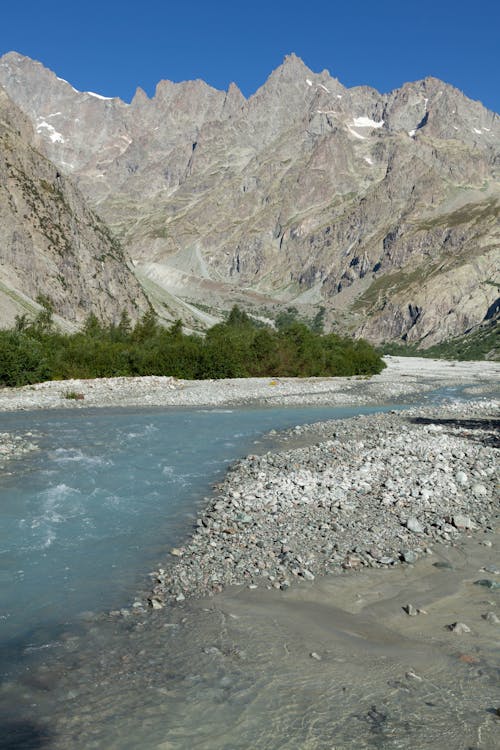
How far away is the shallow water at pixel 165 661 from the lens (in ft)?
25.2

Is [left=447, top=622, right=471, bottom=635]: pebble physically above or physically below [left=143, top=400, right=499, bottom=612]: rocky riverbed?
below

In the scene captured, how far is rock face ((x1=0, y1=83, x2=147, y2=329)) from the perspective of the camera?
422 ft

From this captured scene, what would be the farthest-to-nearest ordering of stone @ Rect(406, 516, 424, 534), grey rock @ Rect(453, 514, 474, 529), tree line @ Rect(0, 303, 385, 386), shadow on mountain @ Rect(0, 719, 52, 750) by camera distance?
tree line @ Rect(0, 303, 385, 386) < grey rock @ Rect(453, 514, 474, 529) < stone @ Rect(406, 516, 424, 534) < shadow on mountain @ Rect(0, 719, 52, 750)

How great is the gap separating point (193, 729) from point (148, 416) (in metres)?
36.5

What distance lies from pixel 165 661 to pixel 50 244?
14626 centimetres

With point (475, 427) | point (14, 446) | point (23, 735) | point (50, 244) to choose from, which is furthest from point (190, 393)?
point (50, 244)

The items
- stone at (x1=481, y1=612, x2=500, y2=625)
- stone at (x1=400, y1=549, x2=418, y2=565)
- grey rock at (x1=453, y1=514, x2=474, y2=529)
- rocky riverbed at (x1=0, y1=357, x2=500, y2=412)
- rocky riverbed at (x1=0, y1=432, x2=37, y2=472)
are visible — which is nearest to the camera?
stone at (x1=481, y1=612, x2=500, y2=625)

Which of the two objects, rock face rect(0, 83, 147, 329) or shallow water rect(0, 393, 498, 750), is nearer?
shallow water rect(0, 393, 498, 750)

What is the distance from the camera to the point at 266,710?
8.05 metres

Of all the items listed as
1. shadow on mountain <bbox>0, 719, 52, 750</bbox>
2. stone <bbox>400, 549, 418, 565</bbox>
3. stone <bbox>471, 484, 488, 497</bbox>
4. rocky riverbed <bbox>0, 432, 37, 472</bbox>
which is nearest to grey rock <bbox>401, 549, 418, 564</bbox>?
stone <bbox>400, 549, 418, 565</bbox>

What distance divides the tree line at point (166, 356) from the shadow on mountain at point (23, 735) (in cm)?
5768

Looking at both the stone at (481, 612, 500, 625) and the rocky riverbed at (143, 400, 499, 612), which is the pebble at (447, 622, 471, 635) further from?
the rocky riverbed at (143, 400, 499, 612)

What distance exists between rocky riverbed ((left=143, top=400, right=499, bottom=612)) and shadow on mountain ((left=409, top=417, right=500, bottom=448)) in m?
1.59

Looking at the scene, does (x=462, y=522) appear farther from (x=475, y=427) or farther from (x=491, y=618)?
(x=475, y=427)
